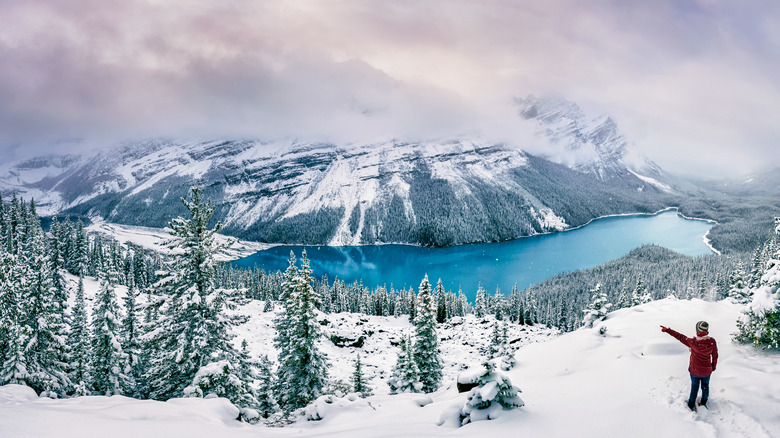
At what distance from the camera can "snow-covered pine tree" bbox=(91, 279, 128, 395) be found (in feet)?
87.1

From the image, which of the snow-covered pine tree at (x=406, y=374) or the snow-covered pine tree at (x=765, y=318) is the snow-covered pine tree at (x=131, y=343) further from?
the snow-covered pine tree at (x=765, y=318)

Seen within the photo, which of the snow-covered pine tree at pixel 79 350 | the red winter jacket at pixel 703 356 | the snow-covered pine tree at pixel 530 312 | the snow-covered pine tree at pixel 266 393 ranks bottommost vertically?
the snow-covered pine tree at pixel 530 312

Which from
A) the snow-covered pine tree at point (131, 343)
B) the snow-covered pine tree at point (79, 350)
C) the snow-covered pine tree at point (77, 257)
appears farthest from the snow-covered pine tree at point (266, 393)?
the snow-covered pine tree at point (77, 257)

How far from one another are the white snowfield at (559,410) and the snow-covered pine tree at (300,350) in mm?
12727

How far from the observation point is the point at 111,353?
26.8 m

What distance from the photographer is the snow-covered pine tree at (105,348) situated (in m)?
26.5

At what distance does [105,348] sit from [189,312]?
1712cm

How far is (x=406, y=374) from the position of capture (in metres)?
29.8

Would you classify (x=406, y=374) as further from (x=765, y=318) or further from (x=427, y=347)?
(x=765, y=318)

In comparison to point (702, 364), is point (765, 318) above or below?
above

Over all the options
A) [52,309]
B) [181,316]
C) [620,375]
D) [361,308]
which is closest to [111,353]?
[52,309]

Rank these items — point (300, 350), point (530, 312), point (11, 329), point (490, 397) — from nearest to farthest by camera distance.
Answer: point (490, 397) → point (11, 329) → point (300, 350) → point (530, 312)

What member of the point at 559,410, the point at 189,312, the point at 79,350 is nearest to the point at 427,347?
the point at 189,312

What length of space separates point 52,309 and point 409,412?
27.3 meters
